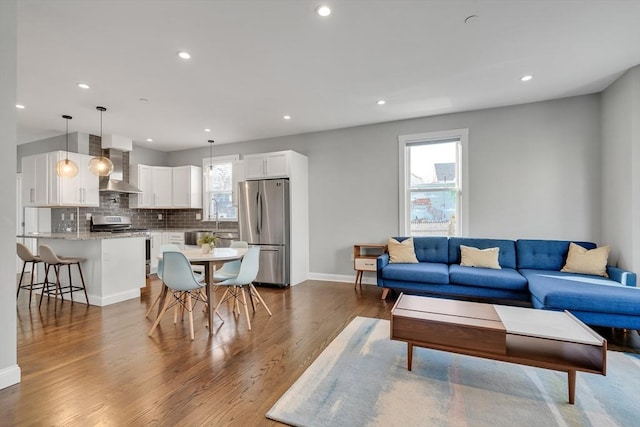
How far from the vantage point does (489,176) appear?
4426 millimetres

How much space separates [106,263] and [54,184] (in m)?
2.15

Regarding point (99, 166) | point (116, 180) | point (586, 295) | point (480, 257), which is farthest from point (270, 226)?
point (586, 295)

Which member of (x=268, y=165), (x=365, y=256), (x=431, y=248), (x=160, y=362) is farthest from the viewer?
(x=268, y=165)

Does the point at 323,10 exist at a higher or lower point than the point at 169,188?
higher

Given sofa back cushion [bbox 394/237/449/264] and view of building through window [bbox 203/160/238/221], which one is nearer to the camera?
sofa back cushion [bbox 394/237/449/264]

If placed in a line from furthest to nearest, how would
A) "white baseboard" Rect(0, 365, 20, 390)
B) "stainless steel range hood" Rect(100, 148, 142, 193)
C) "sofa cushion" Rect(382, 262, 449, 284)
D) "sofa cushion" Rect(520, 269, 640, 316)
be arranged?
"stainless steel range hood" Rect(100, 148, 142, 193) → "sofa cushion" Rect(382, 262, 449, 284) → "sofa cushion" Rect(520, 269, 640, 316) → "white baseboard" Rect(0, 365, 20, 390)

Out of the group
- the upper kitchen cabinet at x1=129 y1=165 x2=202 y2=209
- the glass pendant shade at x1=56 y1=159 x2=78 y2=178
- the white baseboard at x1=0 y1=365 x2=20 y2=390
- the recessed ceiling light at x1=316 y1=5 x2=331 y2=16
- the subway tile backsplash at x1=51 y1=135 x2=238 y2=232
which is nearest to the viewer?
the white baseboard at x1=0 y1=365 x2=20 y2=390

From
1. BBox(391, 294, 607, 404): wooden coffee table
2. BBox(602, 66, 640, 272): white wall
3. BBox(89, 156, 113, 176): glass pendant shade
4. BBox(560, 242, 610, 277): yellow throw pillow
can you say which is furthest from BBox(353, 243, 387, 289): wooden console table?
BBox(89, 156, 113, 176): glass pendant shade

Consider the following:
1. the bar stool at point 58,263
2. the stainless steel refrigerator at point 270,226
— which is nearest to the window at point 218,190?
the stainless steel refrigerator at point 270,226

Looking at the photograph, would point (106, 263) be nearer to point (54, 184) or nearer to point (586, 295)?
point (54, 184)

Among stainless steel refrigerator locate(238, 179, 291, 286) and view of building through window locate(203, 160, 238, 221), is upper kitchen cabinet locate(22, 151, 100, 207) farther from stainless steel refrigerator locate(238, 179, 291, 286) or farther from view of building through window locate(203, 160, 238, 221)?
stainless steel refrigerator locate(238, 179, 291, 286)

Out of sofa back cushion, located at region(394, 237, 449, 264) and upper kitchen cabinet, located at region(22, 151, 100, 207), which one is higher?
upper kitchen cabinet, located at region(22, 151, 100, 207)

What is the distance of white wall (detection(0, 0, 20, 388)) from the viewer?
2.07 metres

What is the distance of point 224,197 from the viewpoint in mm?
6527
